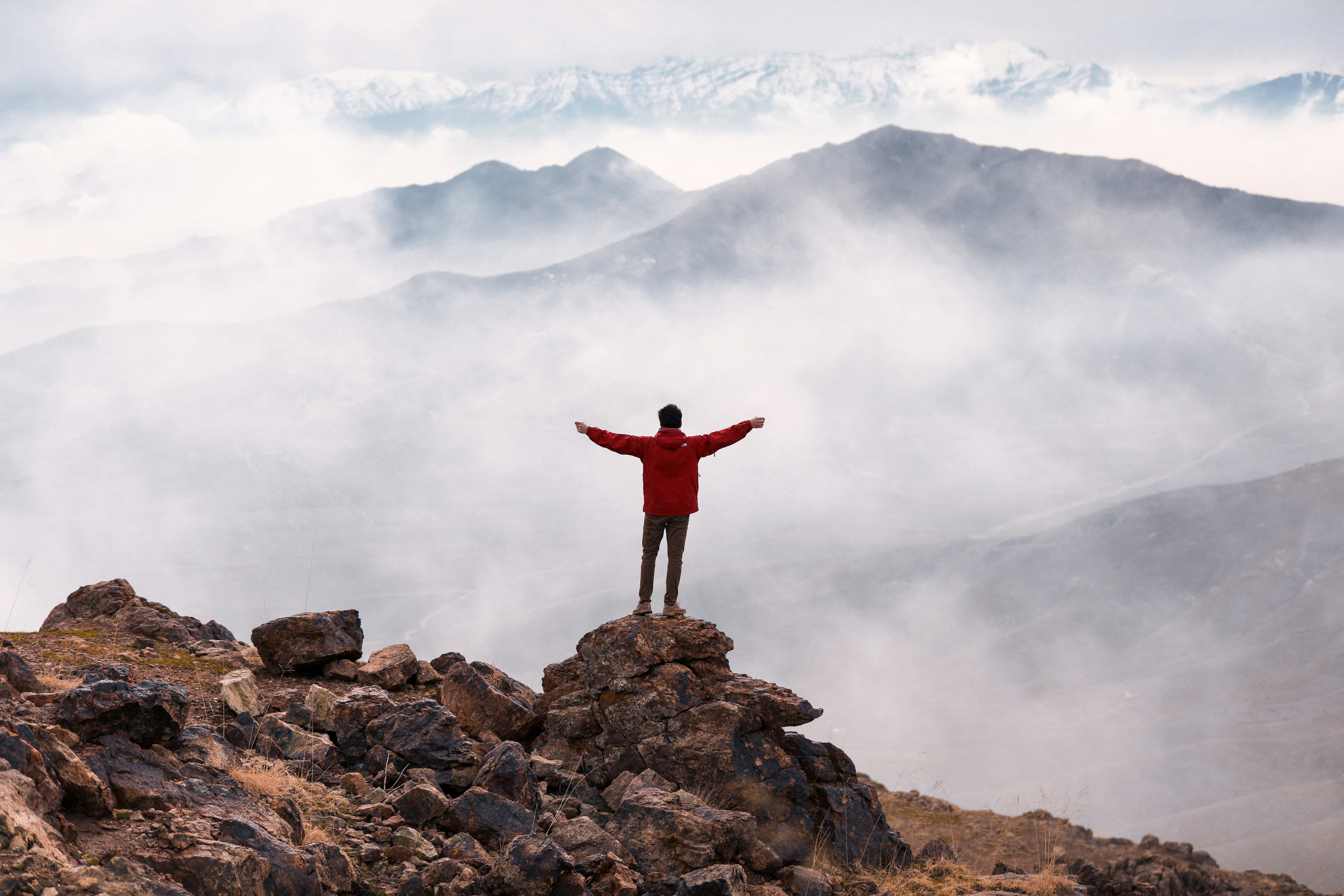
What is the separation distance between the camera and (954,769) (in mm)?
184625

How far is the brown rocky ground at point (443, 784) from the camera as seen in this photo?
7789 mm

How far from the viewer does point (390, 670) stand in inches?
572

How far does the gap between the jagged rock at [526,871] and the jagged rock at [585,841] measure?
1.09m

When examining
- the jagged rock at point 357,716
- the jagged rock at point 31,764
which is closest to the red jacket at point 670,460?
the jagged rock at point 357,716

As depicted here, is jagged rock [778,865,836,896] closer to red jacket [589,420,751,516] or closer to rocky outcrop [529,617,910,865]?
rocky outcrop [529,617,910,865]

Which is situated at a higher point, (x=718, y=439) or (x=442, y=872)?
(x=718, y=439)

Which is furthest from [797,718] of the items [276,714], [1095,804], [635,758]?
[1095,804]

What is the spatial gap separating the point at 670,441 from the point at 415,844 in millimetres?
5833

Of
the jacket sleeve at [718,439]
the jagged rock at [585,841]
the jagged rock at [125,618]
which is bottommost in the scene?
the jagged rock at [585,841]

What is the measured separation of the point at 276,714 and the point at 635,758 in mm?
4357

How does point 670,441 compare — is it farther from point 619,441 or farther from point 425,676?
point 425,676

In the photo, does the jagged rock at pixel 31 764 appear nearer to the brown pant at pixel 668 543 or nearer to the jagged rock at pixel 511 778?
the jagged rock at pixel 511 778

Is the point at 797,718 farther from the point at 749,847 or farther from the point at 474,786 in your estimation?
the point at 474,786

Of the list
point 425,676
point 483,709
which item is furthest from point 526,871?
point 425,676
